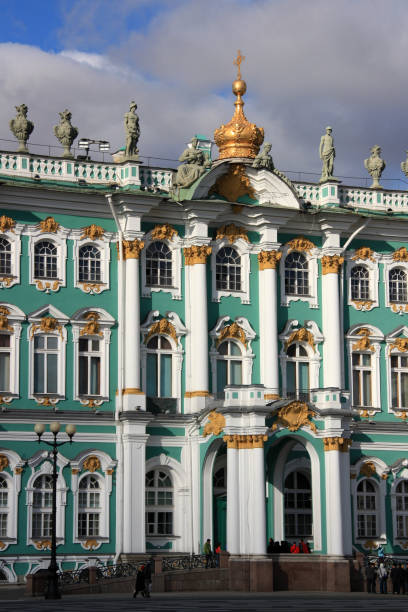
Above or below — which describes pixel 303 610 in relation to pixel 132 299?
below

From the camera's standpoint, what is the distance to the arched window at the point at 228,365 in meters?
50.6

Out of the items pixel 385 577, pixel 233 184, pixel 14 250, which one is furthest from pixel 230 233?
pixel 385 577

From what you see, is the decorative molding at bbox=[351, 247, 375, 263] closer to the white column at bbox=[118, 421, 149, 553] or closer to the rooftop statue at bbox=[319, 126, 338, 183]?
the rooftop statue at bbox=[319, 126, 338, 183]

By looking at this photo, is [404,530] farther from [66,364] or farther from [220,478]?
[66,364]

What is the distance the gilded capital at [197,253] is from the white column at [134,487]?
6.17m

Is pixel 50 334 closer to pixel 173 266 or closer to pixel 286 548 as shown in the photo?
pixel 173 266

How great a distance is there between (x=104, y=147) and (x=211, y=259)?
5869 millimetres

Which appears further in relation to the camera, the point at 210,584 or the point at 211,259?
the point at 211,259

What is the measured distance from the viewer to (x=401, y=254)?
2140 inches

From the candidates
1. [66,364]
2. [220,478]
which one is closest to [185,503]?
[220,478]

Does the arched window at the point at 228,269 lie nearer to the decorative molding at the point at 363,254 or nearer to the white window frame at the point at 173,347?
the white window frame at the point at 173,347

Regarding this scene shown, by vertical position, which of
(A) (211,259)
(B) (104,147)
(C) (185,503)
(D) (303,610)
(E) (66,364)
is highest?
(B) (104,147)

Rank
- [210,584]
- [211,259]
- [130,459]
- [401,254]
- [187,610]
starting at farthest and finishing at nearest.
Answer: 1. [401,254]
2. [211,259]
3. [130,459]
4. [210,584]
5. [187,610]

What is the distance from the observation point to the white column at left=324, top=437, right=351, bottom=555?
4681cm
